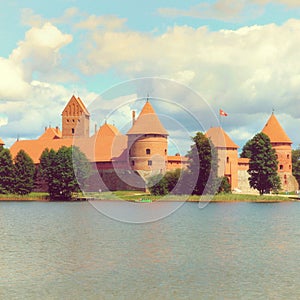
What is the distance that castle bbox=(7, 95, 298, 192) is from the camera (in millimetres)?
69125

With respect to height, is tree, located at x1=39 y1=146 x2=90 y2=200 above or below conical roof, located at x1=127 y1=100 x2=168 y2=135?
below

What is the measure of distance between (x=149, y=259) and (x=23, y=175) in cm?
3973

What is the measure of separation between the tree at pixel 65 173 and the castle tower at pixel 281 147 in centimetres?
2804

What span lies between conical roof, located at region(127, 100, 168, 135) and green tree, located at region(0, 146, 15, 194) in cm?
1573

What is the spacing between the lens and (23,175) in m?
58.9

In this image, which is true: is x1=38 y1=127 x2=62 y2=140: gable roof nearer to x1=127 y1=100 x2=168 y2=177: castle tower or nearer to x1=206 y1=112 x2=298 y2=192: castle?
x1=127 y1=100 x2=168 y2=177: castle tower

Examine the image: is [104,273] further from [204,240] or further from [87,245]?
[204,240]

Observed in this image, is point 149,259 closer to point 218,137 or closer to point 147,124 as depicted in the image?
point 218,137

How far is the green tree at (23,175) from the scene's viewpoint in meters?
59.0

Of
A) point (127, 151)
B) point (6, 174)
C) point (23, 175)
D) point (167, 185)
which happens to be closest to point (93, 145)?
point (127, 151)

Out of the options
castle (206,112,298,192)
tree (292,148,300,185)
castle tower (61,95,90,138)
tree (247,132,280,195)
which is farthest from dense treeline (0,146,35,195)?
tree (292,148,300,185)

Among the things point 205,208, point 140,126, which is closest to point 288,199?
point 205,208

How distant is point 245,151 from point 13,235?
205ft

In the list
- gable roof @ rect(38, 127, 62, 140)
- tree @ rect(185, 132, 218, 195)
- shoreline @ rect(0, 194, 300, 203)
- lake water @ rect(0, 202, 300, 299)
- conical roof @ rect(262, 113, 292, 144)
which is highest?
gable roof @ rect(38, 127, 62, 140)
